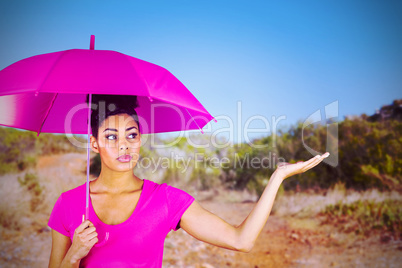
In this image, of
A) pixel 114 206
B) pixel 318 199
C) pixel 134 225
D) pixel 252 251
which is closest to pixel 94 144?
pixel 114 206

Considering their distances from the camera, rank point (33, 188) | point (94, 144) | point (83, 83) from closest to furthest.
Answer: point (83, 83) → point (94, 144) → point (33, 188)

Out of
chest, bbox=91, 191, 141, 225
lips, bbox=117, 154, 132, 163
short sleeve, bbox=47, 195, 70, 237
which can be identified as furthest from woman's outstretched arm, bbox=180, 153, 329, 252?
short sleeve, bbox=47, 195, 70, 237

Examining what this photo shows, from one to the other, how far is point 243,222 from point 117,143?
689 mm

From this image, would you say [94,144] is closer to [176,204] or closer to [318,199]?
[176,204]

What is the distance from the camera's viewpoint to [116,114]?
1863 mm

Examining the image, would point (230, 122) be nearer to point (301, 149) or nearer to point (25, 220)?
point (301, 149)

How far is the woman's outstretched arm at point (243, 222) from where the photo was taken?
167cm

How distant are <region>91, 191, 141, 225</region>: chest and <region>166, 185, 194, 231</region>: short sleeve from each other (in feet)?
0.54

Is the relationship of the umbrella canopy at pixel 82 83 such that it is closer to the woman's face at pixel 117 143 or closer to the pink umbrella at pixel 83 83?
the pink umbrella at pixel 83 83

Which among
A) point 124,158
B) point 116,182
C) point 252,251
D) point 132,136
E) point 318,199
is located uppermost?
point 132,136

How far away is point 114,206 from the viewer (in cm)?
181

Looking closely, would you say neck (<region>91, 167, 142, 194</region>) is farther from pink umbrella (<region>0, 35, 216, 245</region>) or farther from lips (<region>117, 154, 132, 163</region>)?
pink umbrella (<region>0, 35, 216, 245</region>)

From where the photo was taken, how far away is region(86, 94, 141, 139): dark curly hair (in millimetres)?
1861

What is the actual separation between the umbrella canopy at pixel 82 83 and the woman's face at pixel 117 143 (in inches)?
8.5
